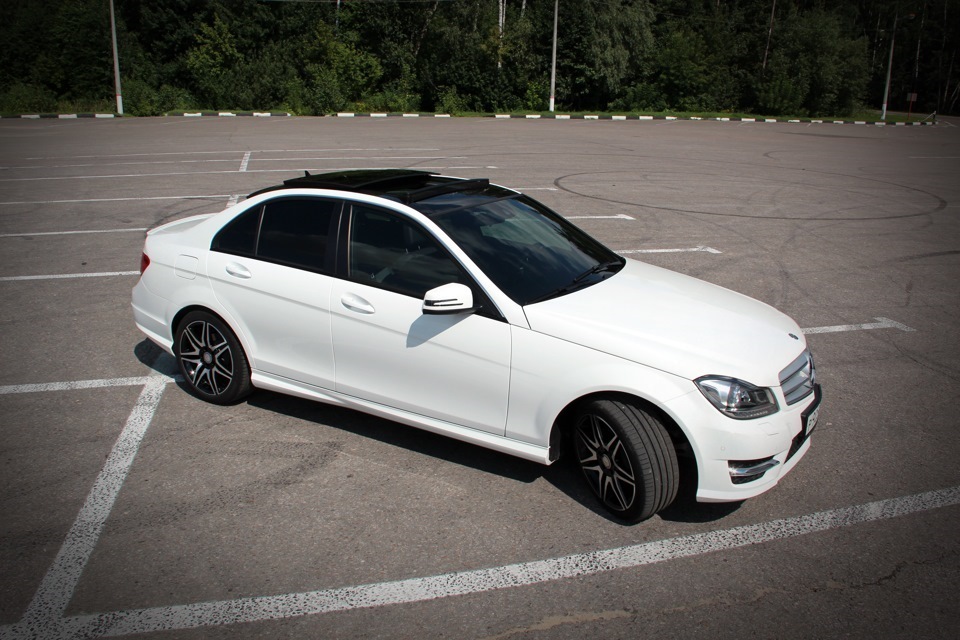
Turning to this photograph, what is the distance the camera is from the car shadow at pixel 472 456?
4.05 meters

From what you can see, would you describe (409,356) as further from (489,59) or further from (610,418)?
(489,59)

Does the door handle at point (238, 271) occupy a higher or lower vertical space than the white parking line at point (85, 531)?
higher

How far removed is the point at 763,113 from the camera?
5153 centimetres

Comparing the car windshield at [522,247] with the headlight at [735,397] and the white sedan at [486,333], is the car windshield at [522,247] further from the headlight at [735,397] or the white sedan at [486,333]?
the headlight at [735,397]

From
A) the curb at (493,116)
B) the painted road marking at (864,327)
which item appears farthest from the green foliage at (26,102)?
the painted road marking at (864,327)

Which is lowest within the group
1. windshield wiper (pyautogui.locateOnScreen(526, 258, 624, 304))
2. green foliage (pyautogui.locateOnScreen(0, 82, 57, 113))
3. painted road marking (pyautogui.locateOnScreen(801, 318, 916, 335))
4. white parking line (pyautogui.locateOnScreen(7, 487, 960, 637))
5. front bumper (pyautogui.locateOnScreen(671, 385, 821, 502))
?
white parking line (pyautogui.locateOnScreen(7, 487, 960, 637))

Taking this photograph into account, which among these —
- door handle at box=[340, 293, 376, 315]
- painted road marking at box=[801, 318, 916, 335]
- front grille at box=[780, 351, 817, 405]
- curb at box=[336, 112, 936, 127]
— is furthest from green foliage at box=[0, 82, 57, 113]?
→ front grille at box=[780, 351, 817, 405]

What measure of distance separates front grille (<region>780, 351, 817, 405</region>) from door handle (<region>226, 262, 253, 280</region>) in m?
3.33

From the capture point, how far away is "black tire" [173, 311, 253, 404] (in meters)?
4.98

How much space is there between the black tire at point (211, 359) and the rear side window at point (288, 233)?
55 centimetres

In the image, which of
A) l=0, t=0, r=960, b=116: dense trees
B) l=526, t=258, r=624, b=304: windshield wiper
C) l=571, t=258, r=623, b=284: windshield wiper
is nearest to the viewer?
l=526, t=258, r=624, b=304: windshield wiper

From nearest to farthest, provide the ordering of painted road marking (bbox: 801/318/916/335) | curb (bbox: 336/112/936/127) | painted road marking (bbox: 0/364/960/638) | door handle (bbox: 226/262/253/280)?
painted road marking (bbox: 0/364/960/638) < door handle (bbox: 226/262/253/280) < painted road marking (bbox: 801/318/916/335) < curb (bbox: 336/112/936/127)

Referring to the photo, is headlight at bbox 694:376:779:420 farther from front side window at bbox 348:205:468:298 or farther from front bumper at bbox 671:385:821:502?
front side window at bbox 348:205:468:298

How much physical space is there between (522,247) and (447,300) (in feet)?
2.94
